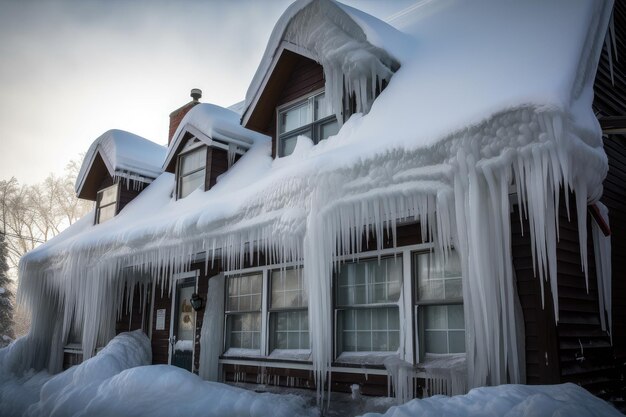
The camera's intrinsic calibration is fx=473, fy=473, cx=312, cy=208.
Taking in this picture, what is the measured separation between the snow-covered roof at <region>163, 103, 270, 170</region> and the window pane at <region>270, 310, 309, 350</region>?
3998mm

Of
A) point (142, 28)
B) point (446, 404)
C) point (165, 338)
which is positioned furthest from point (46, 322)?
point (446, 404)

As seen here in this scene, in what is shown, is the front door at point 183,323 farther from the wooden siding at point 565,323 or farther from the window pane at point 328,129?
the wooden siding at point 565,323

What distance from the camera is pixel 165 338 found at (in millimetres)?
10898

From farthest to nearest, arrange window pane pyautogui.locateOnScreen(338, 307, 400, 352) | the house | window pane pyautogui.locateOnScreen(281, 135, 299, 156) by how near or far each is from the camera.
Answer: window pane pyautogui.locateOnScreen(281, 135, 299, 156) → window pane pyautogui.locateOnScreen(338, 307, 400, 352) → the house

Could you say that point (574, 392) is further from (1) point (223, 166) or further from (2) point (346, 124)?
(1) point (223, 166)

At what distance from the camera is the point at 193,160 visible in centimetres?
1085

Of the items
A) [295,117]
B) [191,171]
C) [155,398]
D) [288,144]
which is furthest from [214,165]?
[155,398]

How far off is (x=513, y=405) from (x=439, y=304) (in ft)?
7.77

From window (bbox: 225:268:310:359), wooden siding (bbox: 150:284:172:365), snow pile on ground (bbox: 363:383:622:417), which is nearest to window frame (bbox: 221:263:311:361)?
window (bbox: 225:268:310:359)

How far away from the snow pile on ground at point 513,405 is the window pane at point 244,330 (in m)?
5.01

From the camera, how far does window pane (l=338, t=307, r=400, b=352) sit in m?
6.62

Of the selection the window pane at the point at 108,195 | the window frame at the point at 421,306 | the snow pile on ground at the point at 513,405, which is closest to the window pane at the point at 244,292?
the window frame at the point at 421,306

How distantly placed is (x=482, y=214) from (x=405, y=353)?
98.1 inches

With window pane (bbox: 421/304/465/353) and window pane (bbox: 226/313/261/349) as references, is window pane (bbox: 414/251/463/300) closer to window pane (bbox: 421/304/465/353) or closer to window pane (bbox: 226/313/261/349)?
window pane (bbox: 421/304/465/353)
